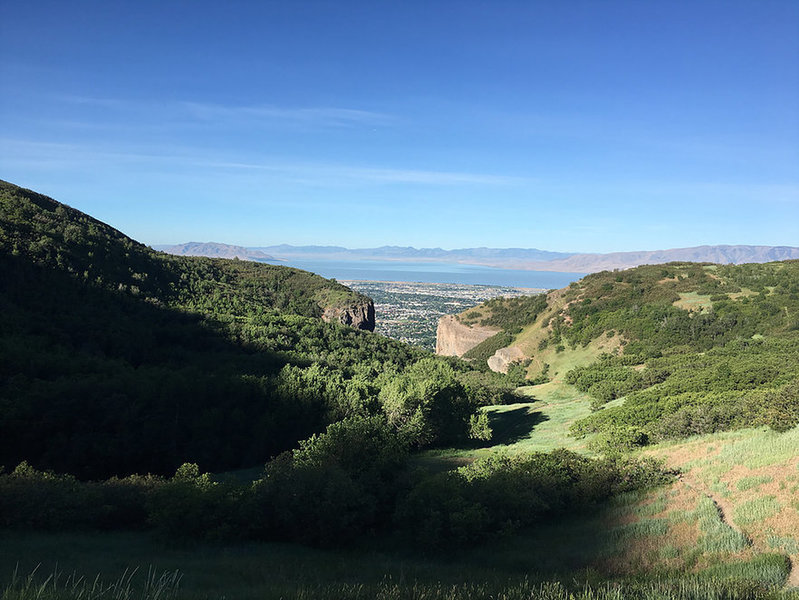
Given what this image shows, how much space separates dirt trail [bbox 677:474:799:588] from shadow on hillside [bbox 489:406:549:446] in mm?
15936

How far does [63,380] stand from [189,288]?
3927 centimetres

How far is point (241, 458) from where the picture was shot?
28.9 metres

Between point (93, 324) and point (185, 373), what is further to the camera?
point (93, 324)

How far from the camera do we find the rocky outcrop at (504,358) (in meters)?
64.4

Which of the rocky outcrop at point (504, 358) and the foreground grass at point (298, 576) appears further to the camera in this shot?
the rocky outcrop at point (504, 358)

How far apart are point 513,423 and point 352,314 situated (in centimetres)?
5052

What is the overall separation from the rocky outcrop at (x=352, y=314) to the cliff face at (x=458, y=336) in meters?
16.2

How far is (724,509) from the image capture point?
11.7 meters

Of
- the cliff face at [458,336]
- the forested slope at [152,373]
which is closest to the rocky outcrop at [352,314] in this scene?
the cliff face at [458,336]

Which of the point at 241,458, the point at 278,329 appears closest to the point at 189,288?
the point at 278,329

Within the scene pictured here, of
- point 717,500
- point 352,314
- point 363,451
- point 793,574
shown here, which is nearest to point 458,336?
point 352,314

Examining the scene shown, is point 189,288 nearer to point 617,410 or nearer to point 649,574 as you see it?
point 617,410

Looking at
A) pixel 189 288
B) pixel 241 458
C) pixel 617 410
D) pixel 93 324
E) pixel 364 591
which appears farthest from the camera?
pixel 189 288

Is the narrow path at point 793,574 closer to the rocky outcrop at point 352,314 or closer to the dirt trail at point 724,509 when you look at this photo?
the dirt trail at point 724,509
